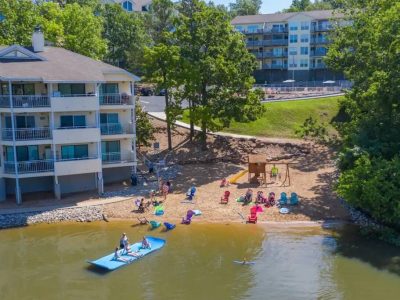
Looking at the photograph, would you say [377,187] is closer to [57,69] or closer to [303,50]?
[57,69]

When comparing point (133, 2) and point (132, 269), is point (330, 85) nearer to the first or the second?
point (133, 2)

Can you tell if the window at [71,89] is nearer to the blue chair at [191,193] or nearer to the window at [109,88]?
the window at [109,88]

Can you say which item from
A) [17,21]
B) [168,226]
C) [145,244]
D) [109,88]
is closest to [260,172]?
[168,226]

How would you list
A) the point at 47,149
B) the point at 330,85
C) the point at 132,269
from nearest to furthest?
the point at 132,269 < the point at 47,149 < the point at 330,85

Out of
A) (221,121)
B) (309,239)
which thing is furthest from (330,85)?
(309,239)

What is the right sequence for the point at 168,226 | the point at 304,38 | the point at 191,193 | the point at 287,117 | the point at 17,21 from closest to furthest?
the point at 168,226
the point at 191,193
the point at 17,21
the point at 287,117
the point at 304,38

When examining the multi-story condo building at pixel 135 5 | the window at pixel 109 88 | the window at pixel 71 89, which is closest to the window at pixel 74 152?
the window at pixel 71 89

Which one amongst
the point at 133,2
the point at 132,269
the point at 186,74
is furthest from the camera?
the point at 133,2
